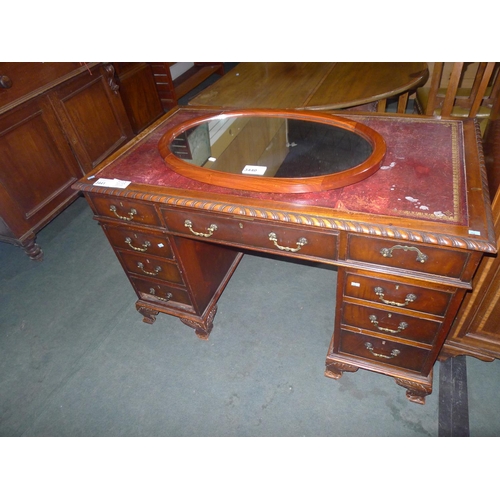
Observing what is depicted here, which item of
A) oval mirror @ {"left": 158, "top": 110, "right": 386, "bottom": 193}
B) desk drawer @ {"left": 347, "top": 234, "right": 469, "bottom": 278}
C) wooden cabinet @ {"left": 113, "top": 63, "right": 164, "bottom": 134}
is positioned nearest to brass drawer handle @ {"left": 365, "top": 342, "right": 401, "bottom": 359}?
desk drawer @ {"left": 347, "top": 234, "right": 469, "bottom": 278}

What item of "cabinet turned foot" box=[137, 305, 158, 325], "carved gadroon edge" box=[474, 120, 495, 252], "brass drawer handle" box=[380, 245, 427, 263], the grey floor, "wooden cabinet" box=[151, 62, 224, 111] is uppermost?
"carved gadroon edge" box=[474, 120, 495, 252]

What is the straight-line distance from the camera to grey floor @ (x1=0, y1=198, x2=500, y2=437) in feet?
5.46

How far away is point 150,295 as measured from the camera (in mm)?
2053

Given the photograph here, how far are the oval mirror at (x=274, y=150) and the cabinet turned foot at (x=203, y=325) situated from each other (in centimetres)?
91

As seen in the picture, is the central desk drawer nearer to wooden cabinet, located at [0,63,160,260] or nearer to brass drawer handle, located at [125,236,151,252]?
brass drawer handle, located at [125,236,151,252]

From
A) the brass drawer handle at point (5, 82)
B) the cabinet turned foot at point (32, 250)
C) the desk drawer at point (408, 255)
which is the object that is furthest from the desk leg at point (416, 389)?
the brass drawer handle at point (5, 82)

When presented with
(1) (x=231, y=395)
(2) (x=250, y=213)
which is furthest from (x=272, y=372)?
(2) (x=250, y=213)

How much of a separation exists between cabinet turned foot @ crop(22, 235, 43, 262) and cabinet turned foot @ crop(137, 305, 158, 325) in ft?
3.58

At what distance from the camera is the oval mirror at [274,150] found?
1308 millimetres

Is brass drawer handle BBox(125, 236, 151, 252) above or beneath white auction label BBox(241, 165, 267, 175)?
beneath

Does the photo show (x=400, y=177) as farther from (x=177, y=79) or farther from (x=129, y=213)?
(x=177, y=79)

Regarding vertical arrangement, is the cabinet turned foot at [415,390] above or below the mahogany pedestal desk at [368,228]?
below

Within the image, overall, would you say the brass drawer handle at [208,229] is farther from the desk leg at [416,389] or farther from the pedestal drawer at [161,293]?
the desk leg at [416,389]

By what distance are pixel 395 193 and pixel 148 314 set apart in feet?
5.21
